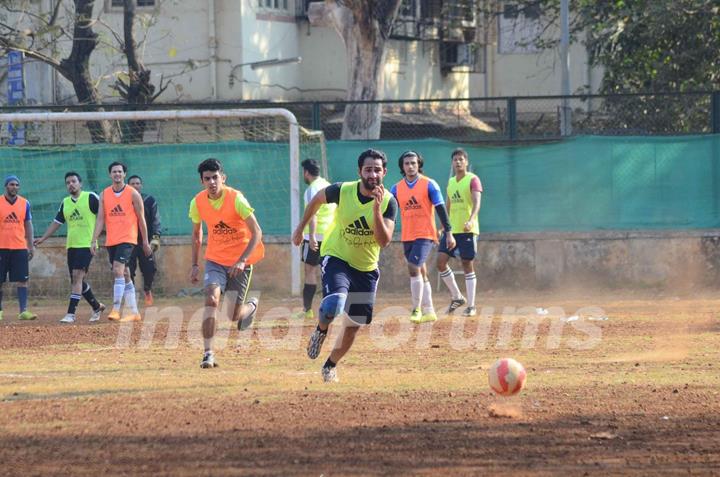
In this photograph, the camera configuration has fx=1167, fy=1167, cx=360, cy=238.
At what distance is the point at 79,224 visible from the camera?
1619 cm

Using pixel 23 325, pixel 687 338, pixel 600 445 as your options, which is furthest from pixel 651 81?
pixel 600 445

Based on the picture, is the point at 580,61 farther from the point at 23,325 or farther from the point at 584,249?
the point at 23,325

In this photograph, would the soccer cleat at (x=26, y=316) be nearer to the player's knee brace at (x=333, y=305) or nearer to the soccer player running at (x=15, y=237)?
the soccer player running at (x=15, y=237)

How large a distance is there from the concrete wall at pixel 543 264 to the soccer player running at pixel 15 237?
9.13 feet

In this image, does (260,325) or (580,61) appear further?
(580,61)

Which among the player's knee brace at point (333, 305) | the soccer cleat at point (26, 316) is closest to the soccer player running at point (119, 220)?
the soccer cleat at point (26, 316)

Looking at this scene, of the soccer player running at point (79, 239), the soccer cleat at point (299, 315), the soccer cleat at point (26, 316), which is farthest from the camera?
the soccer cleat at point (26, 316)

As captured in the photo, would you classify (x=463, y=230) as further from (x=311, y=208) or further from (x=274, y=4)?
(x=274, y=4)

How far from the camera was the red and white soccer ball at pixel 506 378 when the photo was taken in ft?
28.6

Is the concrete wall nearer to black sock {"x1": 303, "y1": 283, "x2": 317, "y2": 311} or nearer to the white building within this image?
black sock {"x1": 303, "y1": 283, "x2": 317, "y2": 311}

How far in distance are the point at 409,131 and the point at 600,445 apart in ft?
65.5

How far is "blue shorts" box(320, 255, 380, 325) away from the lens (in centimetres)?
970

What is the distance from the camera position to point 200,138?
2264 cm

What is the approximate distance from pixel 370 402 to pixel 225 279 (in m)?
2.81
